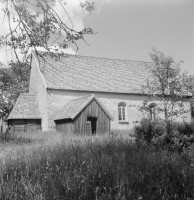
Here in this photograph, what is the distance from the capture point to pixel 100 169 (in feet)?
15.7

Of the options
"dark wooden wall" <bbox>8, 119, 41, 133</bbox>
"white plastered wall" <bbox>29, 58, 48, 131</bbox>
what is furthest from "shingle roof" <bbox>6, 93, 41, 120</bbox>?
"white plastered wall" <bbox>29, 58, 48, 131</bbox>

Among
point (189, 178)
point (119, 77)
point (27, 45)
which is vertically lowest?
point (189, 178)

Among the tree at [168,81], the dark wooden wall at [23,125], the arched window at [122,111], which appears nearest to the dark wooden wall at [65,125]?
the dark wooden wall at [23,125]

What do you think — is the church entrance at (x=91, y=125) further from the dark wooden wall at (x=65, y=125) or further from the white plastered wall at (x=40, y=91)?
the white plastered wall at (x=40, y=91)

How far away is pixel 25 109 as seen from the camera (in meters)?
27.5

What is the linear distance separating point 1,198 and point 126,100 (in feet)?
90.7

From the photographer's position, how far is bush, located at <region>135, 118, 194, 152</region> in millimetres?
10078

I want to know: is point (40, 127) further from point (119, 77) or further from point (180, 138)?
point (180, 138)

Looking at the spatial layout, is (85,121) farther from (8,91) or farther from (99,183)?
(8,91)

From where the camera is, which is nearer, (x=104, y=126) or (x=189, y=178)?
(x=189, y=178)

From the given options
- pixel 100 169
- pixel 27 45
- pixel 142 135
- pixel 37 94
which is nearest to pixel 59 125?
pixel 37 94

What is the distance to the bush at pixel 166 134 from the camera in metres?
10.1

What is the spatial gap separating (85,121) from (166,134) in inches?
484

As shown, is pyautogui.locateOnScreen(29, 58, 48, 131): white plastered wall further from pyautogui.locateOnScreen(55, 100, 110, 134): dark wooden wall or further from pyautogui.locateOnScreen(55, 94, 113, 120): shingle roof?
pyautogui.locateOnScreen(55, 100, 110, 134): dark wooden wall
